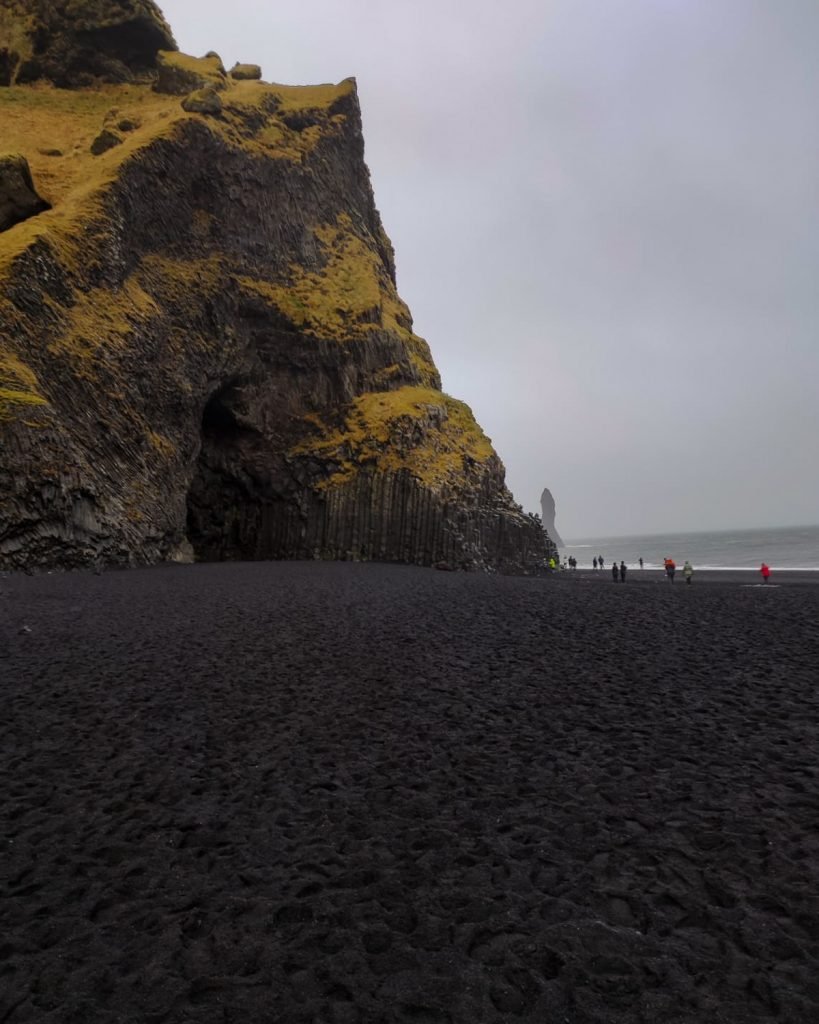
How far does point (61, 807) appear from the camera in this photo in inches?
211

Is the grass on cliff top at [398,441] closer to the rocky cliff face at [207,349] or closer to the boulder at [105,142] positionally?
the rocky cliff face at [207,349]

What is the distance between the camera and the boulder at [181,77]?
5178 cm

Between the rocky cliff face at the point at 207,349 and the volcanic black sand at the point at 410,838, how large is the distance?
2156 cm

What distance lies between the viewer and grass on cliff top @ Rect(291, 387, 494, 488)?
41.6 m

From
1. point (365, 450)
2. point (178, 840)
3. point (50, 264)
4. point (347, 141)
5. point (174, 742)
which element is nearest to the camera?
point (178, 840)

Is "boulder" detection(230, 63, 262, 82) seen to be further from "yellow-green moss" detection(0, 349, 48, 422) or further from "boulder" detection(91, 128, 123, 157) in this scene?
"yellow-green moss" detection(0, 349, 48, 422)

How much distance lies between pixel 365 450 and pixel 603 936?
131 ft

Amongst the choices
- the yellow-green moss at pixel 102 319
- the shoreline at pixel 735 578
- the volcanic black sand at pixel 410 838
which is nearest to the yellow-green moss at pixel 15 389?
the yellow-green moss at pixel 102 319

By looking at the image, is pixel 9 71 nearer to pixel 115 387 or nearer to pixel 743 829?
pixel 115 387

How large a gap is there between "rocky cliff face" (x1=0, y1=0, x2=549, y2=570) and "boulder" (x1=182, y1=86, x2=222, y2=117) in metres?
0.18

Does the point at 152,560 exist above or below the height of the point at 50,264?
below

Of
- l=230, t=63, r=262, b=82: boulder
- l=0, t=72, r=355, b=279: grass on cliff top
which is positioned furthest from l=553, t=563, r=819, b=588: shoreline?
l=230, t=63, r=262, b=82: boulder

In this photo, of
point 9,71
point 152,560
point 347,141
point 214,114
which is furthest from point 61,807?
point 9,71

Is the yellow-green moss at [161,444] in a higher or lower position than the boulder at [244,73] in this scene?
lower
